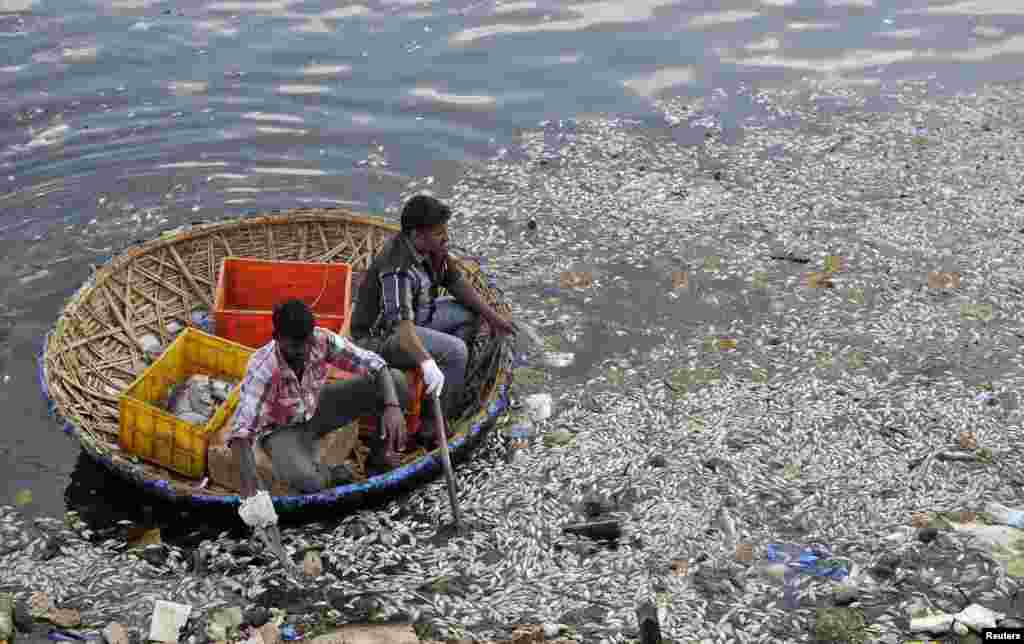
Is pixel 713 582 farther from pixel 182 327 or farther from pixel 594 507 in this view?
pixel 182 327

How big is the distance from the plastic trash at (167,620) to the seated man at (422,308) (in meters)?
1.67

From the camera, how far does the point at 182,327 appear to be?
23.9 feet

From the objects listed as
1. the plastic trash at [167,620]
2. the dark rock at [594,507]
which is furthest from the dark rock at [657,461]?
the plastic trash at [167,620]

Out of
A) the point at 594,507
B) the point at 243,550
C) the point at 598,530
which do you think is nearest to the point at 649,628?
the point at 598,530

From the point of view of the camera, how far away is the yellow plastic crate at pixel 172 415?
5.57m

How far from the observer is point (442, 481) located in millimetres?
5898

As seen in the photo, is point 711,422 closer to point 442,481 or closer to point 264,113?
point 442,481

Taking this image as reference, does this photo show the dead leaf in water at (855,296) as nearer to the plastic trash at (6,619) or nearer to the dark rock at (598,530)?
the dark rock at (598,530)

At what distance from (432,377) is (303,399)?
714 millimetres

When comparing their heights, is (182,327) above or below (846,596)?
above

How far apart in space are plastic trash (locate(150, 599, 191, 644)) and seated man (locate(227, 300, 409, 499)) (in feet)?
2.03

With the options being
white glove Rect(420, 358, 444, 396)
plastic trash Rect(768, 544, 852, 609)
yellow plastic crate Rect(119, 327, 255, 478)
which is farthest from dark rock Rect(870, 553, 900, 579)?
yellow plastic crate Rect(119, 327, 255, 478)

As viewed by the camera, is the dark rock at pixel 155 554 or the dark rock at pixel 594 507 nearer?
the dark rock at pixel 155 554

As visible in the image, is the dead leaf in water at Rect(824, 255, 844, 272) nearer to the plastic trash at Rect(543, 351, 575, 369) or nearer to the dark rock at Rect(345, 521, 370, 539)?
the plastic trash at Rect(543, 351, 575, 369)
